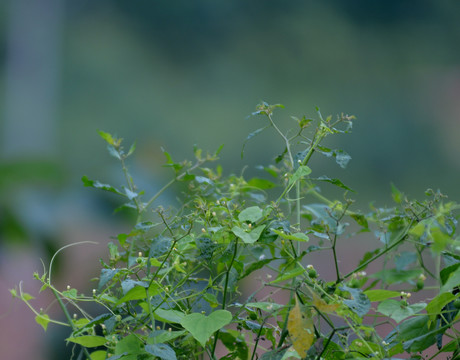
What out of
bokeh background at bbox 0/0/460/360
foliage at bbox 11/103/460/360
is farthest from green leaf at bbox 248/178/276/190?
bokeh background at bbox 0/0/460/360

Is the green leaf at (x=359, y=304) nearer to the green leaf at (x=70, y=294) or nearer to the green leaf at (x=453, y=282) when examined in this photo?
the green leaf at (x=453, y=282)

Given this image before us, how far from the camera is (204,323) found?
0.44 metres

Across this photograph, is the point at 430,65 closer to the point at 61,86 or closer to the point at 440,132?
the point at 440,132

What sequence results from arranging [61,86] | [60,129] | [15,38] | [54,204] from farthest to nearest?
1. [61,86]
2. [60,129]
3. [15,38]
4. [54,204]

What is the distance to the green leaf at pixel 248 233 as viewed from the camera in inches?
17.2

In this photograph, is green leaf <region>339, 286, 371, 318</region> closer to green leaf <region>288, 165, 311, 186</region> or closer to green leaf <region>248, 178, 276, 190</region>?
green leaf <region>288, 165, 311, 186</region>

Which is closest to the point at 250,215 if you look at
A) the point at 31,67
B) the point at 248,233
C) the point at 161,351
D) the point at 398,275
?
the point at 248,233

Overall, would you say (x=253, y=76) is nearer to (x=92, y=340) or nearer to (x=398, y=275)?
(x=398, y=275)

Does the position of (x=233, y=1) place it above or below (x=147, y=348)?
above

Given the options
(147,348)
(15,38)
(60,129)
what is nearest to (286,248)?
(147,348)

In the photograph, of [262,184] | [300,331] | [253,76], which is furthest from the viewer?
[253,76]

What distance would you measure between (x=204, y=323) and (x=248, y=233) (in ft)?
0.25

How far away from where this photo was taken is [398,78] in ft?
13.8

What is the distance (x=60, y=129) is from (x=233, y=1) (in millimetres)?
1513
